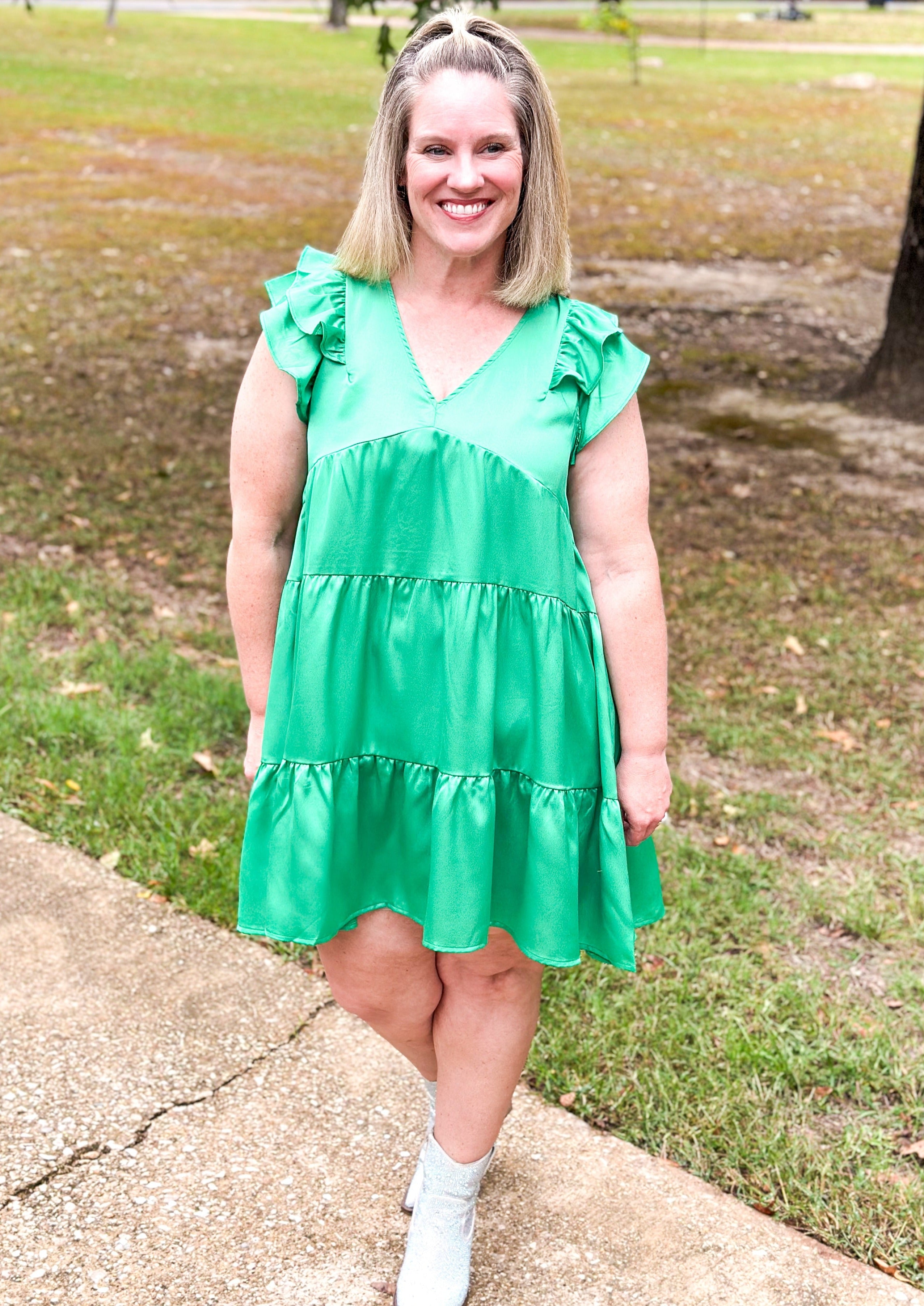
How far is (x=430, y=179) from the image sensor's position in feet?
6.42

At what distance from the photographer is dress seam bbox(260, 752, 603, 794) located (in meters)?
1.98

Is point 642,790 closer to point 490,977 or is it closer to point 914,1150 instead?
point 490,977

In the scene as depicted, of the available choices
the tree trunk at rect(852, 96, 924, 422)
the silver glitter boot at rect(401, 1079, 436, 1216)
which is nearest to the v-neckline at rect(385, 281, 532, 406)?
the silver glitter boot at rect(401, 1079, 436, 1216)

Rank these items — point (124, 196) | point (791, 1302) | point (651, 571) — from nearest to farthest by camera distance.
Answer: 1. point (651, 571)
2. point (791, 1302)
3. point (124, 196)

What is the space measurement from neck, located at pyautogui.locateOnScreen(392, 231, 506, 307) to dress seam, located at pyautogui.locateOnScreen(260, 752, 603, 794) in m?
0.70

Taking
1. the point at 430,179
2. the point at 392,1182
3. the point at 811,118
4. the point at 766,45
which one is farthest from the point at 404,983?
the point at 766,45

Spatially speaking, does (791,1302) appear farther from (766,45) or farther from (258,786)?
(766,45)

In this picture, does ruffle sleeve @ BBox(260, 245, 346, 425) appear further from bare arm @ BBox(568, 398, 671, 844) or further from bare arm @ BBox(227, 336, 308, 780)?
bare arm @ BBox(568, 398, 671, 844)

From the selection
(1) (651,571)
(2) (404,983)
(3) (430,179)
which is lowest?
(2) (404,983)

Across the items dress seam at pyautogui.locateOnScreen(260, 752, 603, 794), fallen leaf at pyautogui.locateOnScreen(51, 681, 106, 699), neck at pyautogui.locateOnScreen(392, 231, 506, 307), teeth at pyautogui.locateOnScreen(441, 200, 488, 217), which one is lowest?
fallen leaf at pyautogui.locateOnScreen(51, 681, 106, 699)

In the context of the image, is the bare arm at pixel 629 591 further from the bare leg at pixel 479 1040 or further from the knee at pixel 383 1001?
the knee at pixel 383 1001

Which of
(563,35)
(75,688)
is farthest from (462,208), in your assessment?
(563,35)

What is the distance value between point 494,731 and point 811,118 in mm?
19620

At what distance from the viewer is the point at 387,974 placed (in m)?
2.15
